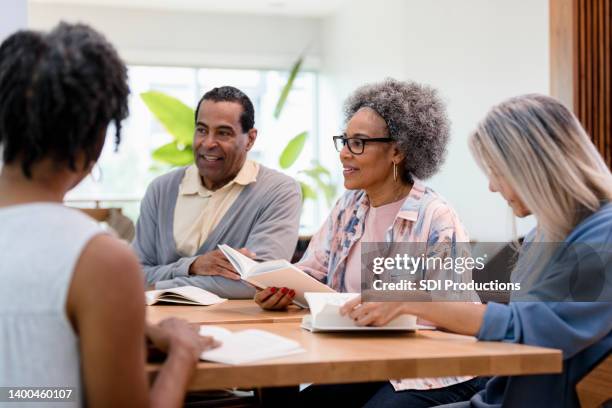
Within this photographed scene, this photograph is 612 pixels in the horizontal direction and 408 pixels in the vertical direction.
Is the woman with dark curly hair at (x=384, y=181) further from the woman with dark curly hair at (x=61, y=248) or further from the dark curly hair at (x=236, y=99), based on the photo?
the woman with dark curly hair at (x=61, y=248)

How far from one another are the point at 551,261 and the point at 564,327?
16 cm

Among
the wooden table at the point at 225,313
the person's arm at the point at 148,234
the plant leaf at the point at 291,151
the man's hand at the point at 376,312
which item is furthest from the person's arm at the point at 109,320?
the plant leaf at the point at 291,151

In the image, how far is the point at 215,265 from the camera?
8.60 feet

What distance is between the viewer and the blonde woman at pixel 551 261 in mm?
1613

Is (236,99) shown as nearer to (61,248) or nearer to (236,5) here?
(61,248)

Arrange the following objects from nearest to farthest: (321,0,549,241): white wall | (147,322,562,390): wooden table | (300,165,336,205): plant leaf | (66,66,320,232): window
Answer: (147,322,562,390): wooden table
(321,0,549,241): white wall
(300,165,336,205): plant leaf
(66,66,320,232): window

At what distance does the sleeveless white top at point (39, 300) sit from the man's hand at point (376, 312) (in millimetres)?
667

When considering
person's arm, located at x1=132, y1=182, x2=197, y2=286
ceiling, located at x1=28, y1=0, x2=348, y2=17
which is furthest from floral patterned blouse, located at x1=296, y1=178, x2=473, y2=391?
A: ceiling, located at x1=28, y1=0, x2=348, y2=17

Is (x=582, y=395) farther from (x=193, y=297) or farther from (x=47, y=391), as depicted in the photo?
(x=193, y=297)

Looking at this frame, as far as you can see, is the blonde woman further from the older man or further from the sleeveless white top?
the older man

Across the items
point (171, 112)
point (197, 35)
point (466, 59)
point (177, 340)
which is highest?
point (197, 35)

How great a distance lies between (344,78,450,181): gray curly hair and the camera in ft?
8.49

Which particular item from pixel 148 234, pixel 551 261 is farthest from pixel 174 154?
pixel 551 261

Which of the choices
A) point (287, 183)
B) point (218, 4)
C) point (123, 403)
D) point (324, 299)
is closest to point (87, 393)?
point (123, 403)
